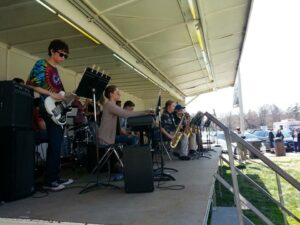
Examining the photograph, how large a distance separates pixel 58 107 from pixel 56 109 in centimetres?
5

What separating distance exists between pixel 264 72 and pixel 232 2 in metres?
45.8

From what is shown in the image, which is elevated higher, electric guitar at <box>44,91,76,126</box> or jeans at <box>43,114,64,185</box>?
electric guitar at <box>44,91,76,126</box>

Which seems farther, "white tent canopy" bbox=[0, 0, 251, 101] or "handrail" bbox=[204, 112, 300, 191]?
"white tent canopy" bbox=[0, 0, 251, 101]

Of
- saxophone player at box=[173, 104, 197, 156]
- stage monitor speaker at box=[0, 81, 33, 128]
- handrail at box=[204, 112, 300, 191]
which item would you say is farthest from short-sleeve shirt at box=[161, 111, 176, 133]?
handrail at box=[204, 112, 300, 191]

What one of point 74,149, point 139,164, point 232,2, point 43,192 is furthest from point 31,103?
point 232,2

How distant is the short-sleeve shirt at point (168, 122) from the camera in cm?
577

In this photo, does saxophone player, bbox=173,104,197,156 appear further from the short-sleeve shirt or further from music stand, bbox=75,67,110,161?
music stand, bbox=75,67,110,161

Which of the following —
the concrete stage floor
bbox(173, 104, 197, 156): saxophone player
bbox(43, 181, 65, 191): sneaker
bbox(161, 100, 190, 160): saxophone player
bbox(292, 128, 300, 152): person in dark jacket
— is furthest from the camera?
bbox(292, 128, 300, 152): person in dark jacket

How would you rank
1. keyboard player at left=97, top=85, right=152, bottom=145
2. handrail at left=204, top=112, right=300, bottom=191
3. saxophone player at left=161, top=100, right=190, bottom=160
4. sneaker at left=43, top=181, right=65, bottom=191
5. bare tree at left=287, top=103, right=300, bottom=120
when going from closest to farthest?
handrail at left=204, top=112, right=300, bottom=191, sneaker at left=43, top=181, right=65, bottom=191, keyboard player at left=97, top=85, right=152, bottom=145, saxophone player at left=161, top=100, right=190, bottom=160, bare tree at left=287, top=103, right=300, bottom=120

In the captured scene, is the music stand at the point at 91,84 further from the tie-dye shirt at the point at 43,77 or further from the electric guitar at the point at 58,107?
the tie-dye shirt at the point at 43,77

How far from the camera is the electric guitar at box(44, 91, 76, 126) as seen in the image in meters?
2.97

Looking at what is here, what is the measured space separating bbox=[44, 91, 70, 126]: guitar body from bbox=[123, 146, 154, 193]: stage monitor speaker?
0.80 metres

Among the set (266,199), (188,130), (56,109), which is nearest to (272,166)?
(56,109)

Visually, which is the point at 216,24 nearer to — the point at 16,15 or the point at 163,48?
the point at 163,48
